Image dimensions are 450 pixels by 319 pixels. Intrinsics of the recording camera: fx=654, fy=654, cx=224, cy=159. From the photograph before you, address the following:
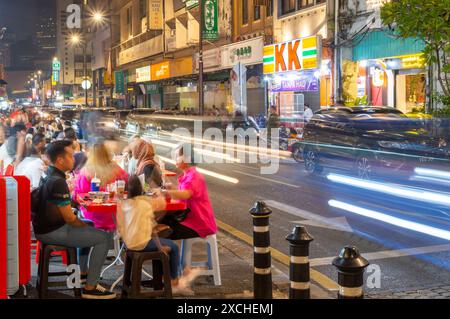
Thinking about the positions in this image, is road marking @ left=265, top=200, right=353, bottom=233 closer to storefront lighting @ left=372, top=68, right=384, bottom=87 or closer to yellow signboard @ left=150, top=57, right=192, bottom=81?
storefront lighting @ left=372, top=68, right=384, bottom=87

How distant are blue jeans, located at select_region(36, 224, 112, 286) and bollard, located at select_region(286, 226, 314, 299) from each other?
2.13 metres

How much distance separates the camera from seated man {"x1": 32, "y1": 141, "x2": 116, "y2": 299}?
6641mm

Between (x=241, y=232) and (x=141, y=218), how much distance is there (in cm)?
440

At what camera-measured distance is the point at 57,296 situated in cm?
703

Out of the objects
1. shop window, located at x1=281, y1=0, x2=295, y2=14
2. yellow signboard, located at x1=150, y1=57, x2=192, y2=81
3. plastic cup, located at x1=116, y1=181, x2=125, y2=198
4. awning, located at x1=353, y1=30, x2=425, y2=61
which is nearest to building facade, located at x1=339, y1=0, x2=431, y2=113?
awning, located at x1=353, y1=30, x2=425, y2=61

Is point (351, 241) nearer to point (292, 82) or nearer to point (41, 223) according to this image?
point (41, 223)

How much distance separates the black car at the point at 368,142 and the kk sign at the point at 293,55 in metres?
9.09

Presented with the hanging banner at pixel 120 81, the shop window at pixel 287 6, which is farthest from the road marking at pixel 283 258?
the hanging banner at pixel 120 81

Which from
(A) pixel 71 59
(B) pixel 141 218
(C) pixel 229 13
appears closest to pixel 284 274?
Answer: (B) pixel 141 218

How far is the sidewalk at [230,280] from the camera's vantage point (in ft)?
23.4

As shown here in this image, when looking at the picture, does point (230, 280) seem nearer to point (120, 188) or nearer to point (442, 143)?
point (120, 188)

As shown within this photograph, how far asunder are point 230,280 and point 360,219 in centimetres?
468

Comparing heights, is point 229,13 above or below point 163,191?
above
